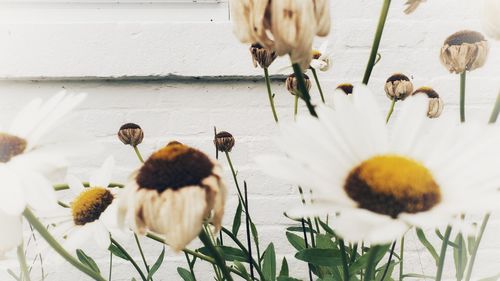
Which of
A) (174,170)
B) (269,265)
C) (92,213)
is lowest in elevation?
(269,265)

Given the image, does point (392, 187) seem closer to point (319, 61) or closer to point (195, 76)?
point (319, 61)

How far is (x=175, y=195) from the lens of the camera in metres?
0.21

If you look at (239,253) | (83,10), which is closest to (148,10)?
(83,10)

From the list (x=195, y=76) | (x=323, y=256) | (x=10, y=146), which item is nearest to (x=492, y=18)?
(x=323, y=256)

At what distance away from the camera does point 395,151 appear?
0.24 m

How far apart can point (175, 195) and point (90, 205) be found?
249mm

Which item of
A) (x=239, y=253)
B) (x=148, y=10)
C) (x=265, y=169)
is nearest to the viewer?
(x=265, y=169)

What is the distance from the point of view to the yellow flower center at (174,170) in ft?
0.73

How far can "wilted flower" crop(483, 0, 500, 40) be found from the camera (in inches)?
12.4

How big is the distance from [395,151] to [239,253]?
0.89ft

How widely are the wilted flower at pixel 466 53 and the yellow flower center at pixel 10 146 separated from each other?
1.06 ft

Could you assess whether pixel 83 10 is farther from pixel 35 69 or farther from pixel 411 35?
pixel 411 35

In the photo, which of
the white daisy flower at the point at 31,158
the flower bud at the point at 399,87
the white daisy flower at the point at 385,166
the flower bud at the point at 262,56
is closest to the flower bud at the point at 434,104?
the flower bud at the point at 399,87

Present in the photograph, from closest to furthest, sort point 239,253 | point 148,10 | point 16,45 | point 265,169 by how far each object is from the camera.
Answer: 1. point 265,169
2. point 239,253
3. point 16,45
4. point 148,10
